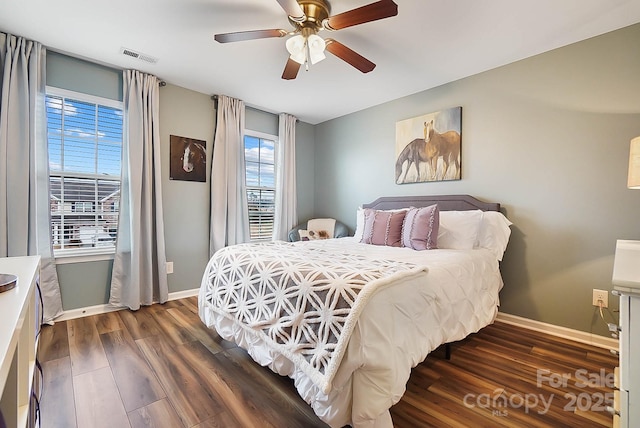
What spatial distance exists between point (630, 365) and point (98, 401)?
235cm

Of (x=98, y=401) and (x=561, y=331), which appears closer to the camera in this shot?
(x=98, y=401)

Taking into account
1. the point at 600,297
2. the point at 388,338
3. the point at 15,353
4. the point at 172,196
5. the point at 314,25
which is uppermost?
the point at 314,25

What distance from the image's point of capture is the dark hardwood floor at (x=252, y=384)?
142cm

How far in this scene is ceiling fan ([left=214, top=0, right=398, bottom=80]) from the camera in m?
1.62

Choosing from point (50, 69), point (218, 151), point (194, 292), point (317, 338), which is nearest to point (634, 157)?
point (317, 338)

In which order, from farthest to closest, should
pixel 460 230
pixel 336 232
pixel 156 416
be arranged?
pixel 336 232 → pixel 460 230 → pixel 156 416

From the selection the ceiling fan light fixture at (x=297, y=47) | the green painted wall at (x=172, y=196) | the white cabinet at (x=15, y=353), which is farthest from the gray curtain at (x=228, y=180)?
the white cabinet at (x=15, y=353)

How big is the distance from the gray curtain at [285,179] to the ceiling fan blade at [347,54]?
2.13m

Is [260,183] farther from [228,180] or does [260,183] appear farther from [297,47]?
[297,47]

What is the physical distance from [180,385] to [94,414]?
15.7 inches

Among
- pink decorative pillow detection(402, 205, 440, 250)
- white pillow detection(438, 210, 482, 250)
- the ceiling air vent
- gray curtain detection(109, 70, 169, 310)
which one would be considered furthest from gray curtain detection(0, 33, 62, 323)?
white pillow detection(438, 210, 482, 250)

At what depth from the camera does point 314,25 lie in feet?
6.29

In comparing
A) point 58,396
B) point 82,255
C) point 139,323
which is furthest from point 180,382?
point 82,255

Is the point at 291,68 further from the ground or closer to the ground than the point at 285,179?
further from the ground
